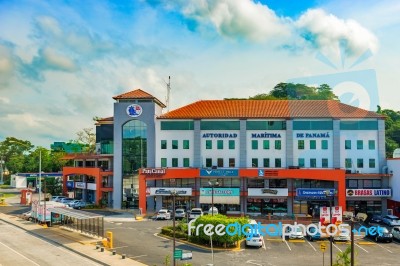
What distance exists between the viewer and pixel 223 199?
60.1 metres

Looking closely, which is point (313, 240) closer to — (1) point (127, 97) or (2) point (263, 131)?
(2) point (263, 131)

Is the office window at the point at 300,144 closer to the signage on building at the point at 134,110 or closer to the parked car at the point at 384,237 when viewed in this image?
the parked car at the point at 384,237

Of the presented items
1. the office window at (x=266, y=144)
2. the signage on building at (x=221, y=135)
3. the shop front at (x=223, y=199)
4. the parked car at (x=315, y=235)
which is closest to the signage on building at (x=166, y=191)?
the shop front at (x=223, y=199)

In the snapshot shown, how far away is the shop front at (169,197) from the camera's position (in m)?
60.8

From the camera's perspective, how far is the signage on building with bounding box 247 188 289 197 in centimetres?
5981

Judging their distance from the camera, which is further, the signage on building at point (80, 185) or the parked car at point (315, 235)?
the signage on building at point (80, 185)

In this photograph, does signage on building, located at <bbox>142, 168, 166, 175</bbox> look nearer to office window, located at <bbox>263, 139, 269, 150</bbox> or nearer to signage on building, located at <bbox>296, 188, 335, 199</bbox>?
office window, located at <bbox>263, 139, 269, 150</bbox>

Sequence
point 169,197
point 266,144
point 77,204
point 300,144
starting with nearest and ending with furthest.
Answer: point 300,144
point 169,197
point 266,144
point 77,204

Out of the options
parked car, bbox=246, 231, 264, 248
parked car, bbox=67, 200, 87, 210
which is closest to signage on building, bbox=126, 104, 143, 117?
parked car, bbox=67, 200, 87, 210

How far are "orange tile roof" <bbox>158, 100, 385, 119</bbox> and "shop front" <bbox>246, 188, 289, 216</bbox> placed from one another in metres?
10.6

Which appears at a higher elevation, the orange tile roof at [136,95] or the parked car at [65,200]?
the orange tile roof at [136,95]

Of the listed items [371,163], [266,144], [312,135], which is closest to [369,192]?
[371,163]

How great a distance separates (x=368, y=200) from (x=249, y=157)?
17287 millimetres

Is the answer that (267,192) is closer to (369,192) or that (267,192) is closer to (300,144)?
(300,144)
